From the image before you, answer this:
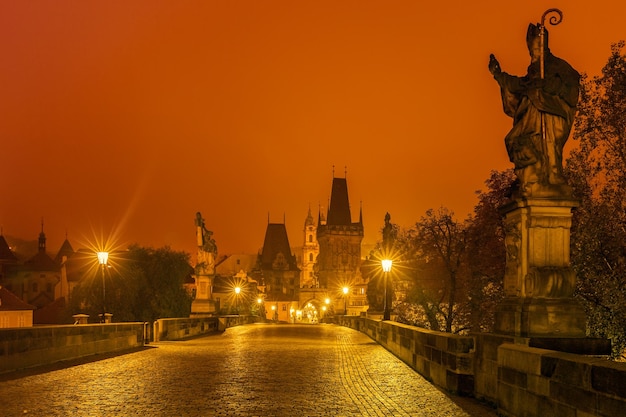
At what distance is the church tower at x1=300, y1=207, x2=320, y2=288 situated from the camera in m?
190

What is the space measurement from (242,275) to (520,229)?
5425 inches

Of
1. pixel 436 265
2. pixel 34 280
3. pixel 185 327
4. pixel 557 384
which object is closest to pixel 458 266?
pixel 436 265

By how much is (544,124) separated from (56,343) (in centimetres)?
1089

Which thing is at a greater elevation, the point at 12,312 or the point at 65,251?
the point at 65,251

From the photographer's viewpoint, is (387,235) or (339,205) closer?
(387,235)

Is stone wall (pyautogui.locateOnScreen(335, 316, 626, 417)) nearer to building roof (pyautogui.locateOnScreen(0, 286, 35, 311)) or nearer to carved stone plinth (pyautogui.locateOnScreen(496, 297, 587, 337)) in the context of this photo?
carved stone plinth (pyautogui.locateOnScreen(496, 297, 587, 337))

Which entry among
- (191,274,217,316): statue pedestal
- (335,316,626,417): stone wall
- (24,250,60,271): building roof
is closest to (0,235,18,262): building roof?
(24,250,60,271): building roof

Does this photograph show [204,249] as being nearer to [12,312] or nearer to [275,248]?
[12,312]

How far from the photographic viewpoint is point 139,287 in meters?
60.5

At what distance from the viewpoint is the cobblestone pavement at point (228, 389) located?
8.86m

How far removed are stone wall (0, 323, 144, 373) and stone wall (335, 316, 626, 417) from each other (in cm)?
767

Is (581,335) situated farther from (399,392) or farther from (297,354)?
(297,354)

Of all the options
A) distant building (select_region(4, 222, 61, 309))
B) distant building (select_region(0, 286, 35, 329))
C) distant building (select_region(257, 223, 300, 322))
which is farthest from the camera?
distant building (select_region(257, 223, 300, 322))

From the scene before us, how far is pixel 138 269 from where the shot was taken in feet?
202
